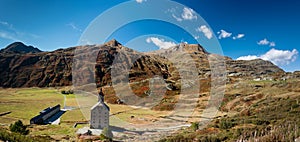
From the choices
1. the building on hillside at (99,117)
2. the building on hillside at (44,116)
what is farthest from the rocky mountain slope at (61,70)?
the building on hillside at (99,117)

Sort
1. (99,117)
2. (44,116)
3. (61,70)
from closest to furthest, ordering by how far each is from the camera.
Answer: (99,117) → (44,116) → (61,70)

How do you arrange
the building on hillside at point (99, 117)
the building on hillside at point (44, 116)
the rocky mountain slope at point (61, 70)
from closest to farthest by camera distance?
the building on hillside at point (99, 117)
the building on hillside at point (44, 116)
the rocky mountain slope at point (61, 70)

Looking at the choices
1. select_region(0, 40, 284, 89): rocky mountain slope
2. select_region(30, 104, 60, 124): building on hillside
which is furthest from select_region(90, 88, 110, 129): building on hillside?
select_region(0, 40, 284, 89): rocky mountain slope

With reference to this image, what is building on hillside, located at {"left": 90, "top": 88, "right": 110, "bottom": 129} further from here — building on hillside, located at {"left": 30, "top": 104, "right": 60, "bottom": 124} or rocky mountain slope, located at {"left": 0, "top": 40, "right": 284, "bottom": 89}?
rocky mountain slope, located at {"left": 0, "top": 40, "right": 284, "bottom": 89}

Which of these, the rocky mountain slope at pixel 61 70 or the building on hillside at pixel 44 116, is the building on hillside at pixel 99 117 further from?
the rocky mountain slope at pixel 61 70

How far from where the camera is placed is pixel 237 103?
51.1 metres

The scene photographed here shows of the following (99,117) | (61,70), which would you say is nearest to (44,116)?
(99,117)

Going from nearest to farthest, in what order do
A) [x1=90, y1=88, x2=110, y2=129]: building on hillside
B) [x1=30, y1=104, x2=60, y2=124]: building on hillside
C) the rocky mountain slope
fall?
[x1=90, y1=88, x2=110, y2=129]: building on hillside → [x1=30, y1=104, x2=60, y2=124]: building on hillside → the rocky mountain slope

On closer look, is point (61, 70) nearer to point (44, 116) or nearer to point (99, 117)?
point (44, 116)

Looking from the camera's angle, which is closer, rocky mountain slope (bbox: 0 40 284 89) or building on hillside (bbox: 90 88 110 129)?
building on hillside (bbox: 90 88 110 129)

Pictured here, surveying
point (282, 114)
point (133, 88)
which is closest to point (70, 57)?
point (133, 88)

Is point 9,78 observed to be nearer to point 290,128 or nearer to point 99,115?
point 99,115

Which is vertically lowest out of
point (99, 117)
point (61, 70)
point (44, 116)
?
point (44, 116)

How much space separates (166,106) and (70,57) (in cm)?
10013
